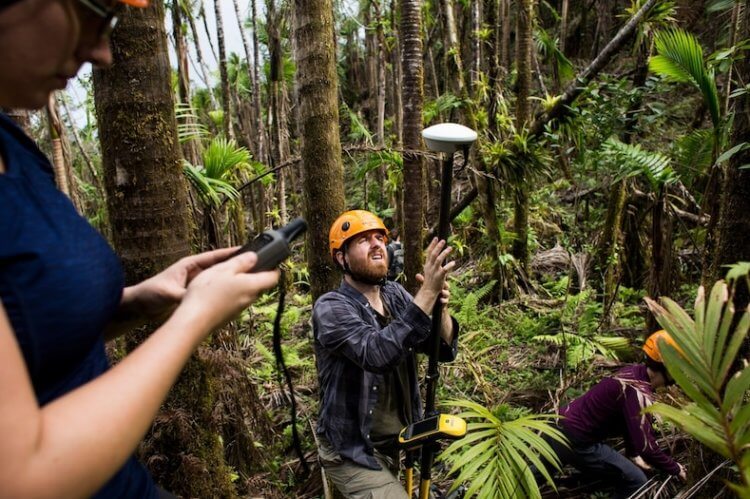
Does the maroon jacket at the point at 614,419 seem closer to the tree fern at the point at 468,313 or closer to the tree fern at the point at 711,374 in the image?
the tree fern at the point at 711,374

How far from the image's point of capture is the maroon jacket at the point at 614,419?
11.2 ft

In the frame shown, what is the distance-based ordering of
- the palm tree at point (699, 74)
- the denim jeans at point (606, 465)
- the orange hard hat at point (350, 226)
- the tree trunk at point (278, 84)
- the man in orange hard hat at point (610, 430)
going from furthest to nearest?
the tree trunk at point (278, 84), the denim jeans at point (606, 465), the man in orange hard hat at point (610, 430), the palm tree at point (699, 74), the orange hard hat at point (350, 226)

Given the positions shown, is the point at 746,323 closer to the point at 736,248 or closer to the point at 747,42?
the point at 736,248

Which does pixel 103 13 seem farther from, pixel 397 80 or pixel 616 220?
pixel 397 80

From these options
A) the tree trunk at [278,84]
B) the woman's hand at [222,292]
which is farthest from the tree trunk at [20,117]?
the tree trunk at [278,84]

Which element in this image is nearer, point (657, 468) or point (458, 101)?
point (657, 468)

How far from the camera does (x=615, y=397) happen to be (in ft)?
11.9

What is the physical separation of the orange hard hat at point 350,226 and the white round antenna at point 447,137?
0.88 m

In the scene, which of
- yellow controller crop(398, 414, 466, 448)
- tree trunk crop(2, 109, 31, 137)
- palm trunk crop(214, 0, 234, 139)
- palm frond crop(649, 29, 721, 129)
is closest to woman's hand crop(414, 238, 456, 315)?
yellow controller crop(398, 414, 466, 448)

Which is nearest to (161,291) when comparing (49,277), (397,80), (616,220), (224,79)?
(49,277)

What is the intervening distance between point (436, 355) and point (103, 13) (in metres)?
2.22

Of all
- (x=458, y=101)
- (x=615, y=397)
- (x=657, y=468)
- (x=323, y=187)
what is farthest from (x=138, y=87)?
(x=458, y=101)

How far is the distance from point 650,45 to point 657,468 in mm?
4977

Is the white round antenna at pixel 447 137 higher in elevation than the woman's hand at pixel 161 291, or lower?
higher
